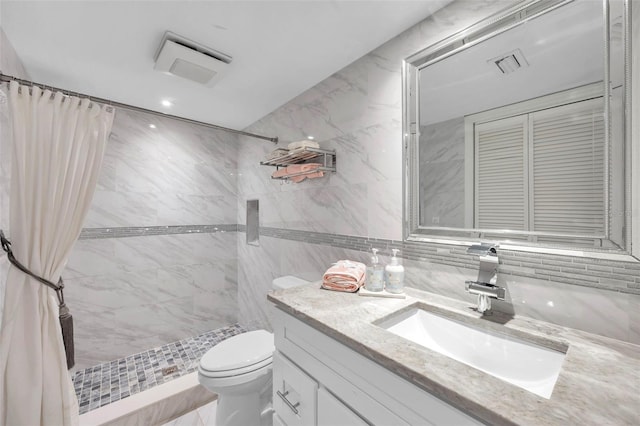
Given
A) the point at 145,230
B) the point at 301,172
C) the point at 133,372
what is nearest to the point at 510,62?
the point at 301,172

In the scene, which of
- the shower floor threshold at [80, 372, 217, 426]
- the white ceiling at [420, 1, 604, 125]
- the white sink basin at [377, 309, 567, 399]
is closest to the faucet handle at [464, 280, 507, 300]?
the white sink basin at [377, 309, 567, 399]

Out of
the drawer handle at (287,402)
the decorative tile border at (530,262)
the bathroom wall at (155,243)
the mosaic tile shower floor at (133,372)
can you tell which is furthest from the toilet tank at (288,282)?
the bathroom wall at (155,243)

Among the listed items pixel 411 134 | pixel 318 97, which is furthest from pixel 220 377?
pixel 318 97

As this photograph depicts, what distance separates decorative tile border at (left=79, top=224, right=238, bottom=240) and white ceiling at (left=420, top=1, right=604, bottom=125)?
2382mm

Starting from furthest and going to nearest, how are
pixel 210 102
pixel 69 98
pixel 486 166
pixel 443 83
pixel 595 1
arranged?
pixel 210 102 < pixel 69 98 < pixel 443 83 < pixel 486 166 < pixel 595 1

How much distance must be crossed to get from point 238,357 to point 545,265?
5.07 ft

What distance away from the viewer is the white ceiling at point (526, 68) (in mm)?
839

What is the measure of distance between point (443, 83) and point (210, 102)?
184cm

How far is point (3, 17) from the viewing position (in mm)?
1229

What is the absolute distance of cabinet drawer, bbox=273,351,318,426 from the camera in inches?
35.7

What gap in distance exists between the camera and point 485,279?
0.94m

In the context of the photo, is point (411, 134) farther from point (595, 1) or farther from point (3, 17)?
point (3, 17)

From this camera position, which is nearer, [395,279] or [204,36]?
[395,279]

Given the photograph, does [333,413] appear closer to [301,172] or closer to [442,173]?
[442,173]
